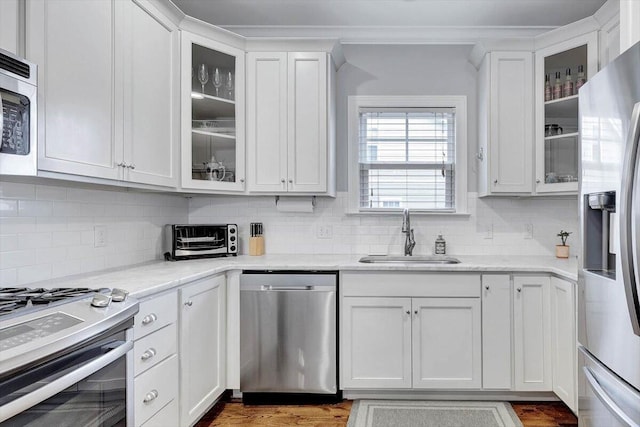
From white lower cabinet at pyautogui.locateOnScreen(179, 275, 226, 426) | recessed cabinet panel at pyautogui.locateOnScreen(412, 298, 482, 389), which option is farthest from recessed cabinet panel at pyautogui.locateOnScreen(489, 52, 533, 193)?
white lower cabinet at pyautogui.locateOnScreen(179, 275, 226, 426)

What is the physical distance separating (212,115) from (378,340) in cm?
185

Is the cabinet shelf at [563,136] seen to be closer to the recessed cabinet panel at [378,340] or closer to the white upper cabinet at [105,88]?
the recessed cabinet panel at [378,340]

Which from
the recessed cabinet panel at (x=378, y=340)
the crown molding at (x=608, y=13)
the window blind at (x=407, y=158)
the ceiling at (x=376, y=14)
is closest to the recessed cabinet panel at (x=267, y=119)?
the ceiling at (x=376, y=14)

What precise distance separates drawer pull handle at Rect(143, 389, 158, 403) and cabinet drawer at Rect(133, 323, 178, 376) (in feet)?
0.38

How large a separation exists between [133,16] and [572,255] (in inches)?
129

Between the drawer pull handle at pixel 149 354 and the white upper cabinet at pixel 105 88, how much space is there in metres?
0.81

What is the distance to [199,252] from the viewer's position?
109 inches

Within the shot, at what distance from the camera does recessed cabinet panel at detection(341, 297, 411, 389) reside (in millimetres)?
2539

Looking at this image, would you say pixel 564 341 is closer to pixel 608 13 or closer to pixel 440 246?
pixel 440 246

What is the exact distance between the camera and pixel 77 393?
3.83 ft

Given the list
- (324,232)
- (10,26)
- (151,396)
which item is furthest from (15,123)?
(324,232)

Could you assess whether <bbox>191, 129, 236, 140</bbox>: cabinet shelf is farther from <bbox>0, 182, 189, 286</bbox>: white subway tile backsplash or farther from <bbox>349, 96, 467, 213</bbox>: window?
<bbox>349, 96, 467, 213</bbox>: window

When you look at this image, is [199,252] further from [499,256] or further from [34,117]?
[499,256]

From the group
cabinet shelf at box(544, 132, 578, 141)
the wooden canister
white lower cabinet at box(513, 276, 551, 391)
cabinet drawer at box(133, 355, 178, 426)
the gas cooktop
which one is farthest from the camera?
the wooden canister
